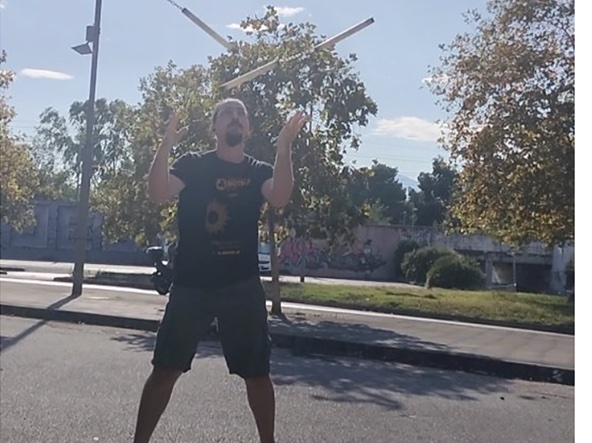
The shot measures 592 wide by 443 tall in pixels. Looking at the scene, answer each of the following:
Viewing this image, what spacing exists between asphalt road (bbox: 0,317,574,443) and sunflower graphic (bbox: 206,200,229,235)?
1.67 meters

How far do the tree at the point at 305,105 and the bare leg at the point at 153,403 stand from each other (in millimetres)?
10157

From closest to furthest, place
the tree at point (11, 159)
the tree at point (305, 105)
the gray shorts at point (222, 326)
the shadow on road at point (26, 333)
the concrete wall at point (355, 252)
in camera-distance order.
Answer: the gray shorts at point (222, 326)
the shadow on road at point (26, 333)
the tree at point (305, 105)
the tree at point (11, 159)
the concrete wall at point (355, 252)

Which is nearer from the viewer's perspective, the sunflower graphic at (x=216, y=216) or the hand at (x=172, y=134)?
the sunflower graphic at (x=216, y=216)

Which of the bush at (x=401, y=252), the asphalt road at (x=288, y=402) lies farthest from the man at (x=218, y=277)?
the bush at (x=401, y=252)

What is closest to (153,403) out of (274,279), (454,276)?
(274,279)

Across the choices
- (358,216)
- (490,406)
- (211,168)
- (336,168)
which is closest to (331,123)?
(336,168)

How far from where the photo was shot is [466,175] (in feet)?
60.5

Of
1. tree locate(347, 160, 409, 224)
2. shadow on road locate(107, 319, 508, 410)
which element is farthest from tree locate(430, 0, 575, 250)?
shadow on road locate(107, 319, 508, 410)

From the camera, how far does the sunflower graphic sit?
15.1 feet

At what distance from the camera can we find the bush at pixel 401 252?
3975cm

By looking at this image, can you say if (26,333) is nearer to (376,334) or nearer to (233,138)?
(376,334)

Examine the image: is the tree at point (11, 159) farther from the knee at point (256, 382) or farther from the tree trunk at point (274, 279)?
the knee at point (256, 382)
